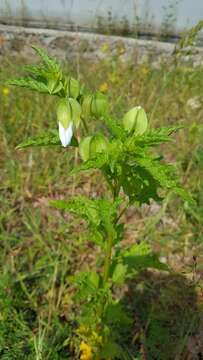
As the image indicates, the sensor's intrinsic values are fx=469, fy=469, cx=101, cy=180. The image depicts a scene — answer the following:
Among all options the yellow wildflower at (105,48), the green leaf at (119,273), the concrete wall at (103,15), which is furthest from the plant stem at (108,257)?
the concrete wall at (103,15)

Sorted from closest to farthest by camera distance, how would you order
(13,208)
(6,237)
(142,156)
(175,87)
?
(142,156) < (6,237) < (13,208) < (175,87)

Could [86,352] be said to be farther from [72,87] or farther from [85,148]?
[72,87]

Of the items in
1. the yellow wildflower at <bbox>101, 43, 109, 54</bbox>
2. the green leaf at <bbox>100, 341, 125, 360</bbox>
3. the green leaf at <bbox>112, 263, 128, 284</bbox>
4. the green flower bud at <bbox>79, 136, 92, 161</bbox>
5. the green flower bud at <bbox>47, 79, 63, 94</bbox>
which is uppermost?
the yellow wildflower at <bbox>101, 43, 109, 54</bbox>

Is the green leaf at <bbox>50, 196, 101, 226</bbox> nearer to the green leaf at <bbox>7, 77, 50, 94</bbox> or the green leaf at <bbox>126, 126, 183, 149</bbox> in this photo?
the green leaf at <bbox>126, 126, 183, 149</bbox>

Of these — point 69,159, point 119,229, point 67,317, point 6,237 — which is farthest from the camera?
point 69,159

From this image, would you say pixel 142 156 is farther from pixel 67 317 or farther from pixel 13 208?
pixel 13 208

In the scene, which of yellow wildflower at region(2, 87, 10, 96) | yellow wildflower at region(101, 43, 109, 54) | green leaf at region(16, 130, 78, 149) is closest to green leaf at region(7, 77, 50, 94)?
green leaf at region(16, 130, 78, 149)

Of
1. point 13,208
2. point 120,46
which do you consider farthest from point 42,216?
point 120,46
